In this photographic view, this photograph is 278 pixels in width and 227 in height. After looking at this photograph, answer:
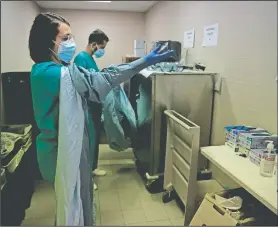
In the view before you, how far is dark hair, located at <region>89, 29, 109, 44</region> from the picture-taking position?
1.77 m

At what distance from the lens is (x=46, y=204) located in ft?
6.56

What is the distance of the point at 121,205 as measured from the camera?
204 centimetres

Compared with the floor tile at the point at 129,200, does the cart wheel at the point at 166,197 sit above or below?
above

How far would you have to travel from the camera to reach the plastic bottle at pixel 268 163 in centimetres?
110

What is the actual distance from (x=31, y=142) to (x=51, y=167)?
38.1 inches

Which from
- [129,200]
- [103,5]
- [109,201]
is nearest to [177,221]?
[129,200]

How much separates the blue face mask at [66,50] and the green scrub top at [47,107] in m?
0.09

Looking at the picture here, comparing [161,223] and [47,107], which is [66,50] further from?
[161,223]

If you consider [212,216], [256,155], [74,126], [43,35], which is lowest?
[212,216]

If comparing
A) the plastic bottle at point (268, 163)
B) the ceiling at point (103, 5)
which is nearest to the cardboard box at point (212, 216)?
Answer: the plastic bottle at point (268, 163)

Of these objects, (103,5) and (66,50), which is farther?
(103,5)

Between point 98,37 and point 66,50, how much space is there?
2.21 ft

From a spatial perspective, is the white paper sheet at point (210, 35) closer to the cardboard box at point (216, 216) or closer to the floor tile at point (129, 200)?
the cardboard box at point (216, 216)

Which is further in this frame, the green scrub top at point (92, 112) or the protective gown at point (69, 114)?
the green scrub top at point (92, 112)
